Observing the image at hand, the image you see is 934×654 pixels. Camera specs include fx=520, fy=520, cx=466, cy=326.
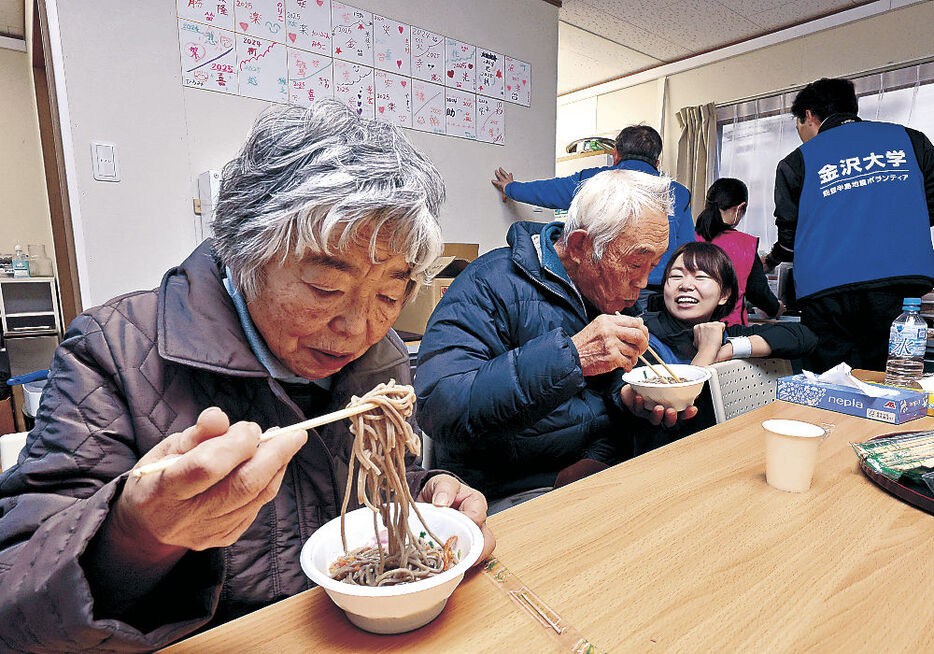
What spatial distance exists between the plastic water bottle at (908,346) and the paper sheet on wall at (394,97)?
245cm

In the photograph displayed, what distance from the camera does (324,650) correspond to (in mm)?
622

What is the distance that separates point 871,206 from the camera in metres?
2.56

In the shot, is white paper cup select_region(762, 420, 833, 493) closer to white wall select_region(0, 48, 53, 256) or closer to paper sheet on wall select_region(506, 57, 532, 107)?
paper sheet on wall select_region(506, 57, 532, 107)

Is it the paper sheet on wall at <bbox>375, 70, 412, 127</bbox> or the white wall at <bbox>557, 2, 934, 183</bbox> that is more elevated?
the white wall at <bbox>557, 2, 934, 183</bbox>

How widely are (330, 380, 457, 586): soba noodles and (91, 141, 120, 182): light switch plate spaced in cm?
207

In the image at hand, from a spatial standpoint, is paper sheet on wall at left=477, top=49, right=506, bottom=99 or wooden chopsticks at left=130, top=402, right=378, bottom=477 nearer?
wooden chopsticks at left=130, top=402, right=378, bottom=477

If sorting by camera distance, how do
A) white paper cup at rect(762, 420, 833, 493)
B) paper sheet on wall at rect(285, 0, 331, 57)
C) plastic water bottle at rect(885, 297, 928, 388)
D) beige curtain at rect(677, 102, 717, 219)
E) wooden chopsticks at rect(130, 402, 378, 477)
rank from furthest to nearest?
beige curtain at rect(677, 102, 717, 219), paper sheet on wall at rect(285, 0, 331, 57), plastic water bottle at rect(885, 297, 928, 388), white paper cup at rect(762, 420, 833, 493), wooden chopsticks at rect(130, 402, 378, 477)

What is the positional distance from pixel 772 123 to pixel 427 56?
11.9 ft

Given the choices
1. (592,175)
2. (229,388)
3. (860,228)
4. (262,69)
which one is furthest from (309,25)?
(860,228)

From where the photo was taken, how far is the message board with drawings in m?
2.35

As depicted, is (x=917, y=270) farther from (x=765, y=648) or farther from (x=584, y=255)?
(x=765, y=648)

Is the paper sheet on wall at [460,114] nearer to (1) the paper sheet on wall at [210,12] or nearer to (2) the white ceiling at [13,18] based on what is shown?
(1) the paper sheet on wall at [210,12]

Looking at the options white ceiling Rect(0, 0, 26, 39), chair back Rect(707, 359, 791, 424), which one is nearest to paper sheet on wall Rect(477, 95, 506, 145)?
chair back Rect(707, 359, 791, 424)

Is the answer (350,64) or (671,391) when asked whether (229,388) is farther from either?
(350,64)
